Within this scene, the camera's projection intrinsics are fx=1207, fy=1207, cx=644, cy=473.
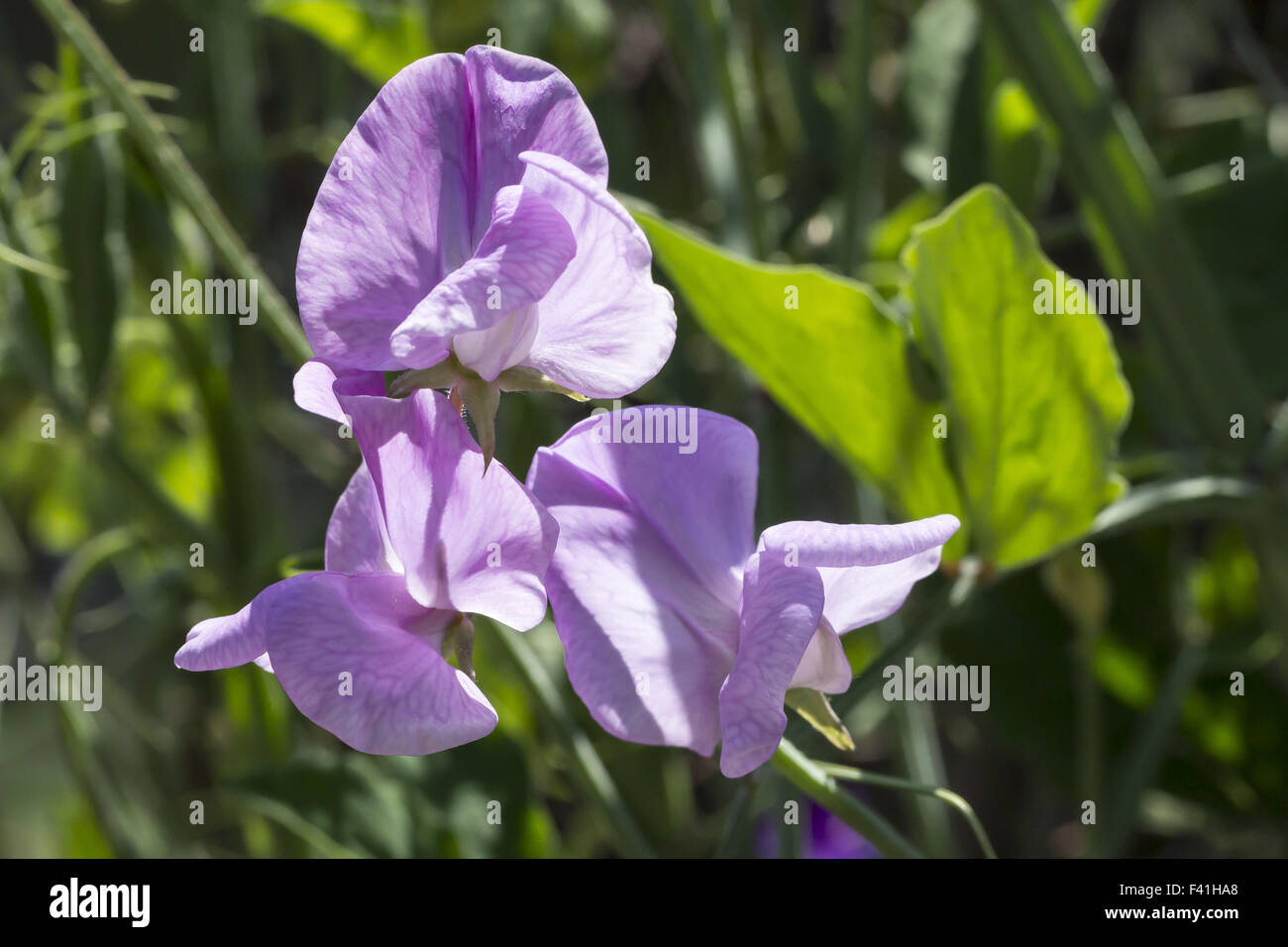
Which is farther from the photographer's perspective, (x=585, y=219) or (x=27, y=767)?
(x=27, y=767)

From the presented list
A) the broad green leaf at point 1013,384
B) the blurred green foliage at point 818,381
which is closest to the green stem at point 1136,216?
the blurred green foliage at point 818,381

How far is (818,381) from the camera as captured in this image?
37 cm

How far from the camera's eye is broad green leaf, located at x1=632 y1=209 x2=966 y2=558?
34 cm

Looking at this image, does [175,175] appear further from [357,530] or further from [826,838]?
[826,838]

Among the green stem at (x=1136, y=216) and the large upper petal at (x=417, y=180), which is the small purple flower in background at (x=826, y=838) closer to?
the green stem at (x=1136, y=216)

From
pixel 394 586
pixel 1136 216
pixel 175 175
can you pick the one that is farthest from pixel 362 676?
pixel 1136 216

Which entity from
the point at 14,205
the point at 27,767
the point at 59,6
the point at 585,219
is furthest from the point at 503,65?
the point at 27,767

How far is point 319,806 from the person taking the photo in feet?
Result: 1.47

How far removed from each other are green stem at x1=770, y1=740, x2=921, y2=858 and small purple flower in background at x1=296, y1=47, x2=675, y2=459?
0.28ft

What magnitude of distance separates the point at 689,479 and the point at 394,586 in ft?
0.24

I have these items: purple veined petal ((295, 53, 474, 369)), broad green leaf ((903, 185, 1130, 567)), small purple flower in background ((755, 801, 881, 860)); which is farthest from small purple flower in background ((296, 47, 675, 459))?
small purple flower in background ((755, 801, 881, 860))

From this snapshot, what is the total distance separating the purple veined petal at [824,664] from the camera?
27cm

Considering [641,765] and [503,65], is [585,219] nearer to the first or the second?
[503,65]
